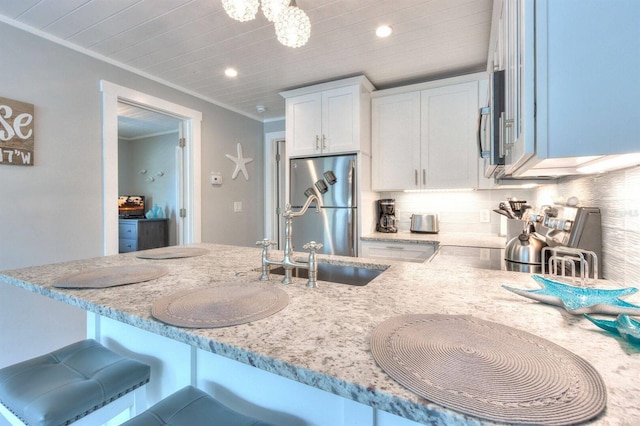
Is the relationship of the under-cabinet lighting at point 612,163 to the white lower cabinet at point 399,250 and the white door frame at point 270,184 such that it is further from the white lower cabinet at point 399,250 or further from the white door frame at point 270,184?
the white door frame at point 270,184

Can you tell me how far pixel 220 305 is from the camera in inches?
30.5

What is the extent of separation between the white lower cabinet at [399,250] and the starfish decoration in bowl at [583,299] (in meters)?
1.57

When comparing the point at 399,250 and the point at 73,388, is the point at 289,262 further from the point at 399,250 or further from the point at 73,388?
the point at 399,250

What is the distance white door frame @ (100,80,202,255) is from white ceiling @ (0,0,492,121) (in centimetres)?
24

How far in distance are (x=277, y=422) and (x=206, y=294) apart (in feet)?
1.34

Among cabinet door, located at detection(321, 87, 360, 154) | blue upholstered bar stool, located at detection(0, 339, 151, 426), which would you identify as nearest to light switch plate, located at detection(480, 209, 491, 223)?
cabinet door, located at detection(321, 87, 360, 154)

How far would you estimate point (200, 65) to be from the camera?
2420 mm

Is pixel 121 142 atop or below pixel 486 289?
atop

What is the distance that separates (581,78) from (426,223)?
7.41 feet

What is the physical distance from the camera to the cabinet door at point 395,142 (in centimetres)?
271

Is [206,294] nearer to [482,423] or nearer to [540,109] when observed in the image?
[482,423]

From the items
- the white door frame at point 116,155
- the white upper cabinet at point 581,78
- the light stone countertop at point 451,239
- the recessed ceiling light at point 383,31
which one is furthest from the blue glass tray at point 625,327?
the white door frame at point 116,155

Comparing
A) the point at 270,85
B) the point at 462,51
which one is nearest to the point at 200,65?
the point at 270,85

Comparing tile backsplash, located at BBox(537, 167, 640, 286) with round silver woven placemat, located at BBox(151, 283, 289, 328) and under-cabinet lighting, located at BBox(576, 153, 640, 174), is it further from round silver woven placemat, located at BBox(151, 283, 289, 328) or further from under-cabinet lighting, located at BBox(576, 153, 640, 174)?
round silver woven placemat, located at BBox(151, 283, 289, 328)
